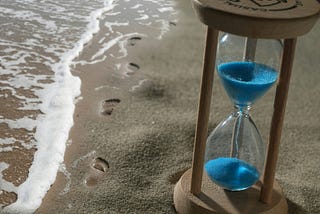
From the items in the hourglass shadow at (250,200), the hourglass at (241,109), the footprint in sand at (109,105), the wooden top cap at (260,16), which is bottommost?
the footprint in sand at (109,105)

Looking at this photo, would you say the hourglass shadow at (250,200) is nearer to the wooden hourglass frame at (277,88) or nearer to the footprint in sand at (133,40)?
the wooden hourglass frame at (277,88)

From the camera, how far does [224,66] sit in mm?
1087

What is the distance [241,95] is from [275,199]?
28 cm

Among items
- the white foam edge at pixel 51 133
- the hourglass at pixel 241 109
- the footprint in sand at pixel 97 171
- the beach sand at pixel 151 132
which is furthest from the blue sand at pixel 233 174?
the white foam edge at pixel 51 133

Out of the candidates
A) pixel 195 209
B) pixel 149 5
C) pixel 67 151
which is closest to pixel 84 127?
pixel 67 151

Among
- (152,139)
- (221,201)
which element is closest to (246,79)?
(221,201)

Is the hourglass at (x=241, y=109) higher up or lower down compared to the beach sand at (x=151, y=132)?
higher up

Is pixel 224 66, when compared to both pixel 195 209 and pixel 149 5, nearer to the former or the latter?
pixel 195 209

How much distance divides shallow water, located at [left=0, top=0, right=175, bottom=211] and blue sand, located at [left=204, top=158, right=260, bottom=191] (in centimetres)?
40

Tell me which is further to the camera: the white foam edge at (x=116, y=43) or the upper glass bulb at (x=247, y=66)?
the white foam edge at (x=116, y=43)

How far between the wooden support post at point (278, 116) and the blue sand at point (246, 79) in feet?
0.07

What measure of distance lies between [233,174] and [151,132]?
37 cm

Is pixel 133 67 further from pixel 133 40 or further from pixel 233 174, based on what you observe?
pixel 233 174

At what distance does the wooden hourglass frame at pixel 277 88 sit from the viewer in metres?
0.95
